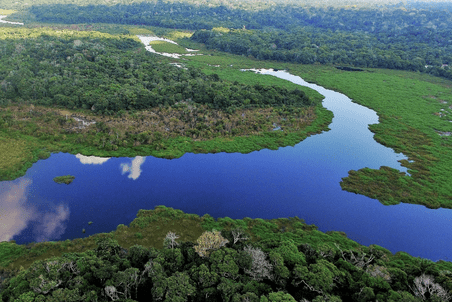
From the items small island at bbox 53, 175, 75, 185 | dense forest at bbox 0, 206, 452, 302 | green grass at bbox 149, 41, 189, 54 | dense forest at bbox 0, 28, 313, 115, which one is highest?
green grass at bbox 149, 41, 189, 54

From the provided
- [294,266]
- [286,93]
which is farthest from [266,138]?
[294,266]

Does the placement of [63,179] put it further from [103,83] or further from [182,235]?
[103,83]

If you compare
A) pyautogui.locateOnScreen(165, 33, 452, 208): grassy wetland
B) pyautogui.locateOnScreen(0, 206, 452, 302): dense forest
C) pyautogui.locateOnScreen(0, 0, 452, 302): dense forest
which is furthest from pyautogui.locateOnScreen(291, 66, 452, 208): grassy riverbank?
pyautogui.locateOnScreen(0, 206, 452, 302): dense forest

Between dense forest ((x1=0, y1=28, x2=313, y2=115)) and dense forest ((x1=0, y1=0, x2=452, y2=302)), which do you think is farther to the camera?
dense forest ((x1=0, y1=28, x2=313, y2=115))

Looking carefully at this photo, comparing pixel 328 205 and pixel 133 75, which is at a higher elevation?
pixel 133 75

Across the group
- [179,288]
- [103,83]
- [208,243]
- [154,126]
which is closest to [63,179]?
[154,126]

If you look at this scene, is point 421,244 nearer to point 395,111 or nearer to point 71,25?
point 395,111

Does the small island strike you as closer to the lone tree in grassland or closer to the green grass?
the lone tree in grassland
